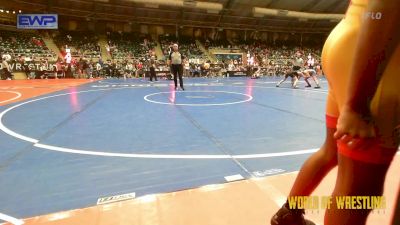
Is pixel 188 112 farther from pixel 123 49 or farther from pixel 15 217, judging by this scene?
pixel 123 49

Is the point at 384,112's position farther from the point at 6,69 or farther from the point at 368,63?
the point at 6,69

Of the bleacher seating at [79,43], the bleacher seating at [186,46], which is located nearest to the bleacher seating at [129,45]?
the bleacher seating at [186,46]

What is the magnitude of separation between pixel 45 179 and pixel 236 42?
104 feet

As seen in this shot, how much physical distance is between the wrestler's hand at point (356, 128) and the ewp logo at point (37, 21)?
25.8 m

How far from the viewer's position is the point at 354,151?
1.00m

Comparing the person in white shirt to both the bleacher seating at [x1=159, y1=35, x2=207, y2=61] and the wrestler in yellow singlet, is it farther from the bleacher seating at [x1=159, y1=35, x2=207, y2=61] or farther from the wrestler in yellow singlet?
the wrestler in yellow singlet

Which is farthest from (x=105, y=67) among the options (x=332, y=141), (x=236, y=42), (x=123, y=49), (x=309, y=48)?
(x=309, y=48)

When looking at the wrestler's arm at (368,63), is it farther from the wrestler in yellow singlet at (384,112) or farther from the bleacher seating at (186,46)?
the bleacher seating at (186,46)

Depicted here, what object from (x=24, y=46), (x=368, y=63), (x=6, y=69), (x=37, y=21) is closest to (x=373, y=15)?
(x=368, y=63)

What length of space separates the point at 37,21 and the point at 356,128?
26.3 m

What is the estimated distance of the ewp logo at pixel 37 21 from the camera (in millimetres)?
22672

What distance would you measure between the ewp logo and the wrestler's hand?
25.8 metres

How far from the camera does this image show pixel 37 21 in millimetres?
22906

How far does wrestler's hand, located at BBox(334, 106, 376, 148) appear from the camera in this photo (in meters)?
0.96
